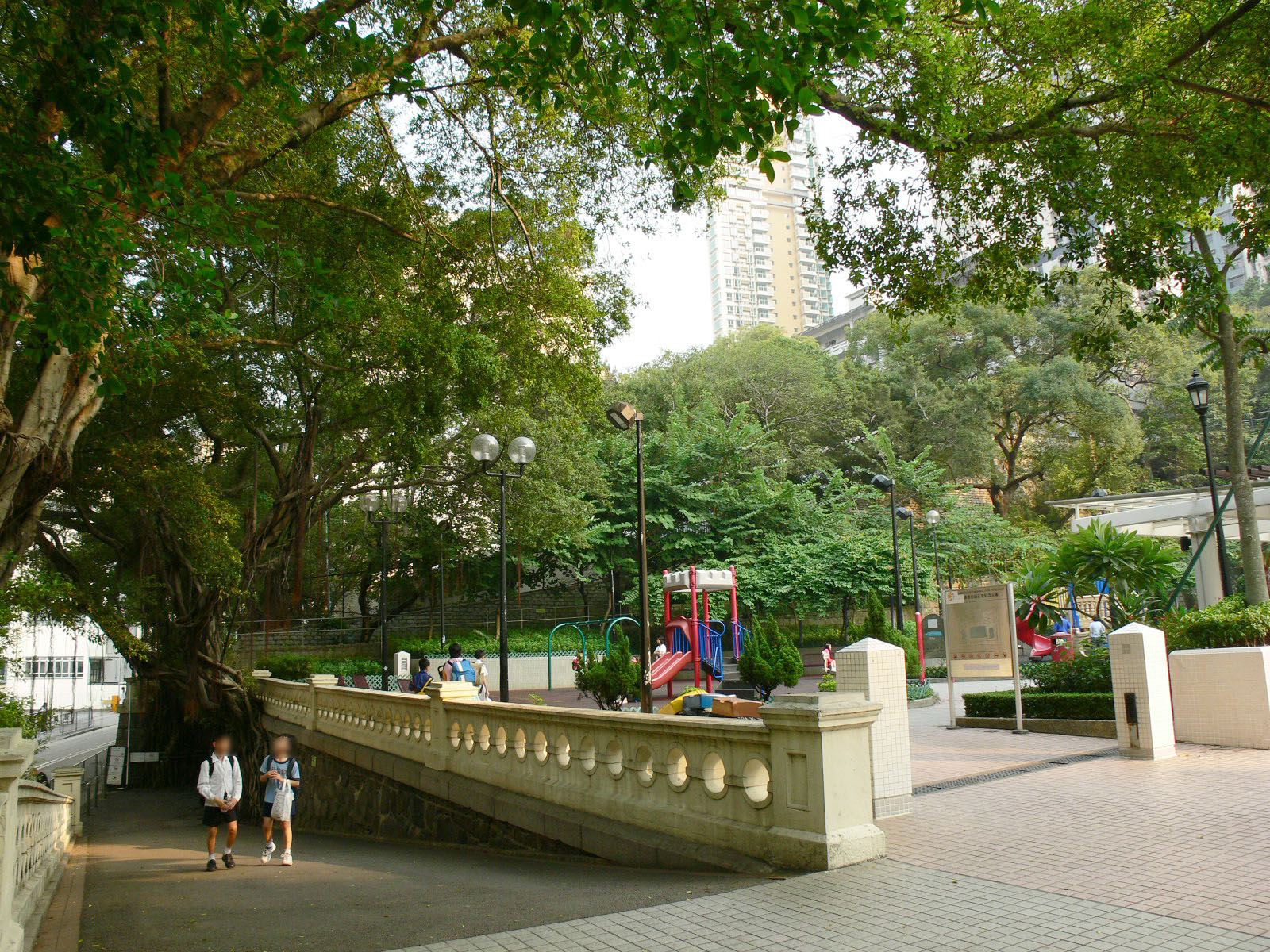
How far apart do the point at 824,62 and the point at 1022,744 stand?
9.40 metres

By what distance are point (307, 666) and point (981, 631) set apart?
21.5 metres

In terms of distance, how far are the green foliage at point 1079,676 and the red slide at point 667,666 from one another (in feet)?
31.1

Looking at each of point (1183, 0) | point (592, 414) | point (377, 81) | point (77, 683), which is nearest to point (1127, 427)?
point (592, 414)

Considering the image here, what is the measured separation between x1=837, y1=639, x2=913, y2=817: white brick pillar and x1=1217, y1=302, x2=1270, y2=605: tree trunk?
989 centimetres

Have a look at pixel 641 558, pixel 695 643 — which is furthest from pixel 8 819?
pixel 695 643

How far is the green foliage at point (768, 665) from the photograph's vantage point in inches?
752

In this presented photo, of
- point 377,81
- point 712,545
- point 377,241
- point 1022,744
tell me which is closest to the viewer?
point 377,81

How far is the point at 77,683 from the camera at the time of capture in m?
65.8

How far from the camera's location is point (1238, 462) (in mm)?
15852

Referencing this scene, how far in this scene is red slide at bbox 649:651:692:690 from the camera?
22.2 m

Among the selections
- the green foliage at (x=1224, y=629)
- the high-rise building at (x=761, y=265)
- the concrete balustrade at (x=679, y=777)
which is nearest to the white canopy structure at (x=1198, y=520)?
the green foliage at (x=1224, y=629)

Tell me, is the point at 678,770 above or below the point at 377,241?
below

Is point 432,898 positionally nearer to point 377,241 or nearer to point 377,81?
point 377,81

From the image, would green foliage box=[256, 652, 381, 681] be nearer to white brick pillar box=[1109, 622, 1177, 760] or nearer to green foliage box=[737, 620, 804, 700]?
green foliage box=[737, 620, 804, 700]
